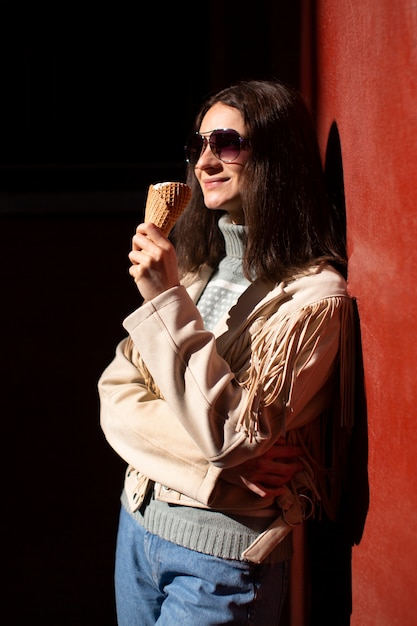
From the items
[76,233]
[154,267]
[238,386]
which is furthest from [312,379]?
[76,233]

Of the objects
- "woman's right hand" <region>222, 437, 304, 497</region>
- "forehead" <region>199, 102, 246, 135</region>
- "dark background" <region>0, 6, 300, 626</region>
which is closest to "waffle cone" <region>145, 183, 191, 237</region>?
Result: "forehead" <region>199, 102, 246, 135</region>

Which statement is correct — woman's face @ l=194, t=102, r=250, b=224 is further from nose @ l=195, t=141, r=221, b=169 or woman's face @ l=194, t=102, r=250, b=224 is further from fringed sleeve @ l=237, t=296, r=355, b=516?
fringed sleeve @ l=237, t=296, r=355, b=516

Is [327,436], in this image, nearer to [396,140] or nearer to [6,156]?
[396,140]

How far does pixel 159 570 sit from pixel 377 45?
1253mm

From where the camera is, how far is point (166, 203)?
1.93 m

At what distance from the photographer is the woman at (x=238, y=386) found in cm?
175

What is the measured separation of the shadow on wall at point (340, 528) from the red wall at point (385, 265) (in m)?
0.05

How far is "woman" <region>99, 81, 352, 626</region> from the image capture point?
5.75 ft

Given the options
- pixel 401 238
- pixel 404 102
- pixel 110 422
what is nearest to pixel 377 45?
pixel 404 102

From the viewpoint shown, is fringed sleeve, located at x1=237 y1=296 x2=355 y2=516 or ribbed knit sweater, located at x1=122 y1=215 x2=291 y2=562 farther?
ribbed knit sweater, located at x1=122 y1=215 x2=291 y2=562

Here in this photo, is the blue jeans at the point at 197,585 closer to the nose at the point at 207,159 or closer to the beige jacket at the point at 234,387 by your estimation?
the beige jacket at the point at 234,387

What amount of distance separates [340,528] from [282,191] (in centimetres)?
85

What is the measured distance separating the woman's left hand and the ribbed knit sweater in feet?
0.85

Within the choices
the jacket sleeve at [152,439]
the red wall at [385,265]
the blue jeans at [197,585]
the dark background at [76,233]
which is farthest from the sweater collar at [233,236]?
the dark background at [76,233]
